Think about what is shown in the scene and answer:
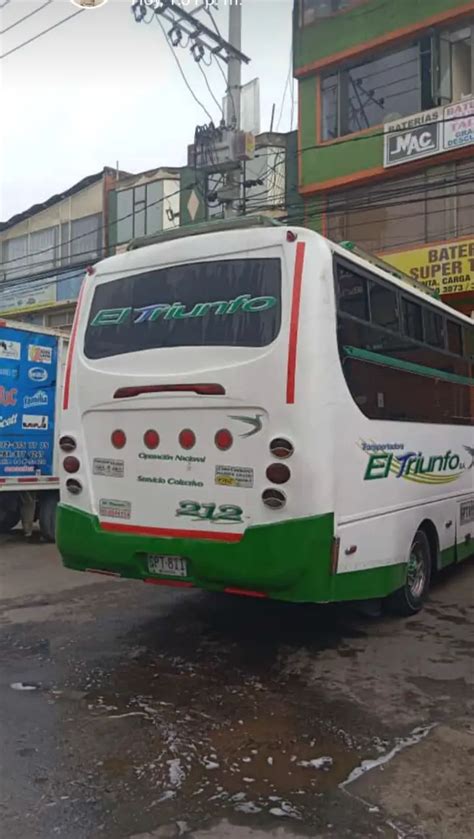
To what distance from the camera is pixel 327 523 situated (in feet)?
16.2

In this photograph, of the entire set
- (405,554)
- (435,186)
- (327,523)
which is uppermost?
(435,186)

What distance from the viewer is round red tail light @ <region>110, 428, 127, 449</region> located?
553 centimetres

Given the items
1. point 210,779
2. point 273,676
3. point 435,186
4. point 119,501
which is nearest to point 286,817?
point 210,779

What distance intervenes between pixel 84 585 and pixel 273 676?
138 inches

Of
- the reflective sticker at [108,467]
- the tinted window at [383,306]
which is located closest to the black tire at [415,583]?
the tinted window at [383,306]

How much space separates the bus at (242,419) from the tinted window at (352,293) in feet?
0.07

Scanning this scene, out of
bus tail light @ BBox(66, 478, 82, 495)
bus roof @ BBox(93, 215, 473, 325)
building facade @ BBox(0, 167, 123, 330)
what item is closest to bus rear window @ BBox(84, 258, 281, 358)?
bus roof @ BBox(93, 215, 473, 325)

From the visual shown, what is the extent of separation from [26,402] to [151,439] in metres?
5.79

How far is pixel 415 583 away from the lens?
671 centimetres

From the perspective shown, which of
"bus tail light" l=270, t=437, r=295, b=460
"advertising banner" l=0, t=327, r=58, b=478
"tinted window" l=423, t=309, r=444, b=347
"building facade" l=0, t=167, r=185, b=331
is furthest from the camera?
"building facade" l=0, t=167, r=185, b=331

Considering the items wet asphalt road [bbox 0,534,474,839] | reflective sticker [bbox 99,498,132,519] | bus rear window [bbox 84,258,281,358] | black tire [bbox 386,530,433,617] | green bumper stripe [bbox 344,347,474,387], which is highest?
bus rear window [bbox 84,258,281,358]

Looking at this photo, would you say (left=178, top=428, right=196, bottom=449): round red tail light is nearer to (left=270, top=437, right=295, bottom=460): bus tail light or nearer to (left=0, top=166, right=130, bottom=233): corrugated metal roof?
(left=270, top=437, right=295, bottom=460): bus tail light

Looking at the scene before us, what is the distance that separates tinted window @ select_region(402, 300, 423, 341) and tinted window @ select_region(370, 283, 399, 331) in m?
0.23

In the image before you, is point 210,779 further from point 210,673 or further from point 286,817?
point 210,673
